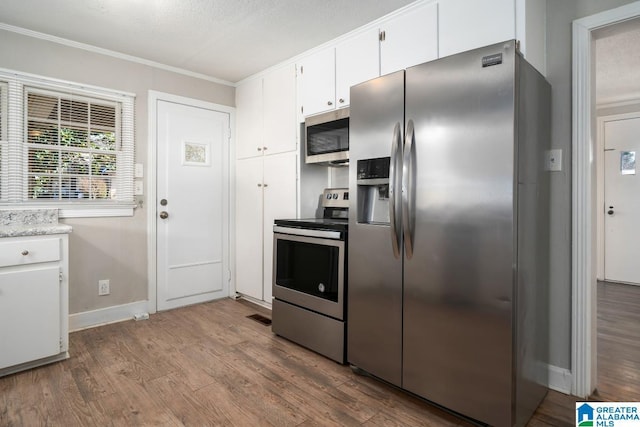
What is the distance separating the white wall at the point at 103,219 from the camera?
273 cm

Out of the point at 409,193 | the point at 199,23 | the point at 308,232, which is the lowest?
the point at 308,232

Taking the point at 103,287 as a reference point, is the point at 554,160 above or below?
above

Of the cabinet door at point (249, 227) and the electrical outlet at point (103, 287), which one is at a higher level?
the cabinet door at point (249, 227)

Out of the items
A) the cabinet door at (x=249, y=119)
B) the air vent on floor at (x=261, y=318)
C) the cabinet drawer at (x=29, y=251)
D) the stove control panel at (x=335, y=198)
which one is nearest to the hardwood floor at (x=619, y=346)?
the stove control panel at (x=335, y=198)

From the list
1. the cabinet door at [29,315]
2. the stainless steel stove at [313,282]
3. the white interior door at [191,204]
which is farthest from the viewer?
the white interior door at [191,204]

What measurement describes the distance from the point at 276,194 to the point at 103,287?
5.68 feet

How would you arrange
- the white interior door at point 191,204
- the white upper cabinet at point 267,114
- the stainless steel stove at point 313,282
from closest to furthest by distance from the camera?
1. the stainless steel stove at point 313,282
2. the white upper cabinet at point 267,114
3. the white interior door at point 191,204

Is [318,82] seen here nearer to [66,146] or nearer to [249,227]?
[249,227]

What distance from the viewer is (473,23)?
76.4 inches

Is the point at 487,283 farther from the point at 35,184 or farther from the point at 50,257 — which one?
the point at 35,184

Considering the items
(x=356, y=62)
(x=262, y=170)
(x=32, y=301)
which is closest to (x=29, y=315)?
(x=32, y=301)

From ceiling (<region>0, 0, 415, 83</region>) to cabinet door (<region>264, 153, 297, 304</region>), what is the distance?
96 cm

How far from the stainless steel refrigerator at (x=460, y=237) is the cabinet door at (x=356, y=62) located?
0.48 metres

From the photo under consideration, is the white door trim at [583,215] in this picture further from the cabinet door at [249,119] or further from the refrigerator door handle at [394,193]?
the cabinet door at [249,119]
